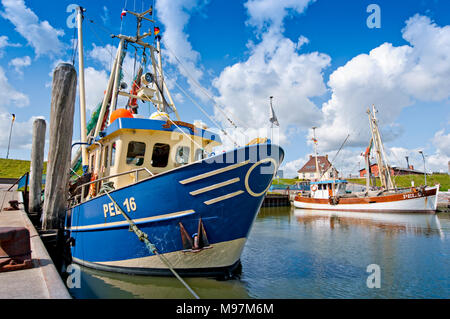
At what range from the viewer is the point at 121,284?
6.02 m

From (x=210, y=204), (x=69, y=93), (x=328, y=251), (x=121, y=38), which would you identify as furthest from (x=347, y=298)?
(x=121, y=38)

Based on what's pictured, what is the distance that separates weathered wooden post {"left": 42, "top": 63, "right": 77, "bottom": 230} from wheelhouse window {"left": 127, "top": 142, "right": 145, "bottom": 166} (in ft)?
4.68

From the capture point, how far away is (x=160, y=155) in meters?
7.47

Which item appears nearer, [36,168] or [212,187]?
[212,187]

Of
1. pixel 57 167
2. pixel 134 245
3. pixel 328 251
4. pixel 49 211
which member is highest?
pixel 57 167

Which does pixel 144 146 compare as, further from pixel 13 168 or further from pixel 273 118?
pixel 13 168

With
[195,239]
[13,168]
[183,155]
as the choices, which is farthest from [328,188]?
[13,168]

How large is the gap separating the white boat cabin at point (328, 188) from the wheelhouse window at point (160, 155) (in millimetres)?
29218

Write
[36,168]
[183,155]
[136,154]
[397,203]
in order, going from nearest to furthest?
[136,154]
[183,155]
[36,168]
[397,203]

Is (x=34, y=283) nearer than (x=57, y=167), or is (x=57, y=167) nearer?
(x=34, y=283)

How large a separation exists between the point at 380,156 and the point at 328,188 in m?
6.98
